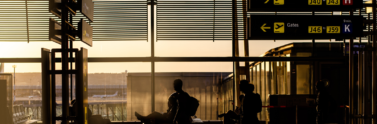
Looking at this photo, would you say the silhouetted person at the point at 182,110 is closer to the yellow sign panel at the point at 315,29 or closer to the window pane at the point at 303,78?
the yellow sign panel at the point at 315,29

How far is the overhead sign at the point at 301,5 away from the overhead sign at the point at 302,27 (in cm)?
16

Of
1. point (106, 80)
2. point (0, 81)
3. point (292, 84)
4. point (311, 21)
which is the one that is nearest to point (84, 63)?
point (106, 80)

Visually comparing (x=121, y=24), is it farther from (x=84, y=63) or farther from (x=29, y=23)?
Result: (x=84, y=63)

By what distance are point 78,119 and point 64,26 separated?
135 centimetres

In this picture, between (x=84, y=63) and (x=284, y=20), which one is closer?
(x=84, y=63)

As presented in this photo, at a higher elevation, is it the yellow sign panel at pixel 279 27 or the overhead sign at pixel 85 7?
the overhead sign at pixel 85 7

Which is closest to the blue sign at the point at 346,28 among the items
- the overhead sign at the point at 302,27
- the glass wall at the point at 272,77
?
the overhead sign at the point at 302,27

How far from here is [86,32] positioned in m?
4.71

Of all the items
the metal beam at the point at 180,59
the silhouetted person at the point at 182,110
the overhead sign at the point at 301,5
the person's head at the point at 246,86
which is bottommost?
the silhouetted person at the point at 182,110

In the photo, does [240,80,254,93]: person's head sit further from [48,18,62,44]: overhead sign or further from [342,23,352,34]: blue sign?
[48,18,62,44]: overhead sign

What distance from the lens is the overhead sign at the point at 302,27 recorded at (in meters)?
5.61

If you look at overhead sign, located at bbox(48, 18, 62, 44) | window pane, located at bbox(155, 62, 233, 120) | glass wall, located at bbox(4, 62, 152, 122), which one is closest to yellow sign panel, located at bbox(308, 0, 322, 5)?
window pane, located at bbox(155, 62, 233, 120)

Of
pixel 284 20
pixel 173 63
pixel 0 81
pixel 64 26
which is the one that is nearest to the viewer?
pixel 64 26

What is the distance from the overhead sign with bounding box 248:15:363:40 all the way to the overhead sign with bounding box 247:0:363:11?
0.16 m
